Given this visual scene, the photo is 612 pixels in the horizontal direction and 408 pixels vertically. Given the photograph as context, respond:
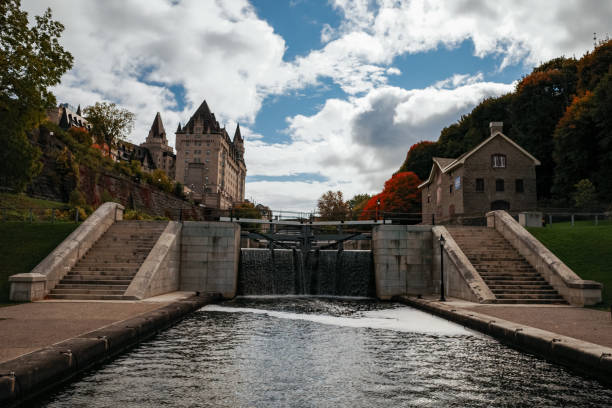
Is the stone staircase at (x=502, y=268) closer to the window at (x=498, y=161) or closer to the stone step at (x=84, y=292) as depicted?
the stone step at (x=84, y=292)

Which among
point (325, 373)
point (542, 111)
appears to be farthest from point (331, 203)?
point (325, 373)

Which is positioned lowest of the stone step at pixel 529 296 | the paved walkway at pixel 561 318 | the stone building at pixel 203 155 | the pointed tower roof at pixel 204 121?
the paved walkway at pixel 561 318

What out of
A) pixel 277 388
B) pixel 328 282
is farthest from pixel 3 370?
pixel 328 282

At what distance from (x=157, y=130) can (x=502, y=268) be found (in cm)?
15479

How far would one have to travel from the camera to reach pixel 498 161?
4194 cm

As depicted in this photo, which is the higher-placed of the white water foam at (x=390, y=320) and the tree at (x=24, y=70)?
the tree at (x=24, y=70)

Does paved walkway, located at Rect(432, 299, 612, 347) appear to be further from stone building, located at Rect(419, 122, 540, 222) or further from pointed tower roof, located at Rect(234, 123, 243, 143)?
pointed tower roof, located at Rect(234, 123, 243, 143)

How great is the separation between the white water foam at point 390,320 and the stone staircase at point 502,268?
11.7 feet

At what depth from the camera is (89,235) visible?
64.3ft

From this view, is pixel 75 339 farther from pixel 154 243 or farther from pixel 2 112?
pixel 2 112

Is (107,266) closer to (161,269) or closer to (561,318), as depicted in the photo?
(161,269)

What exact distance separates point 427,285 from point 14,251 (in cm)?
2033

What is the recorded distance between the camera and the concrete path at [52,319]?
25.0 ft

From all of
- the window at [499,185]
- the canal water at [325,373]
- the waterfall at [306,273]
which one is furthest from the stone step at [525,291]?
the window at [499,185]
